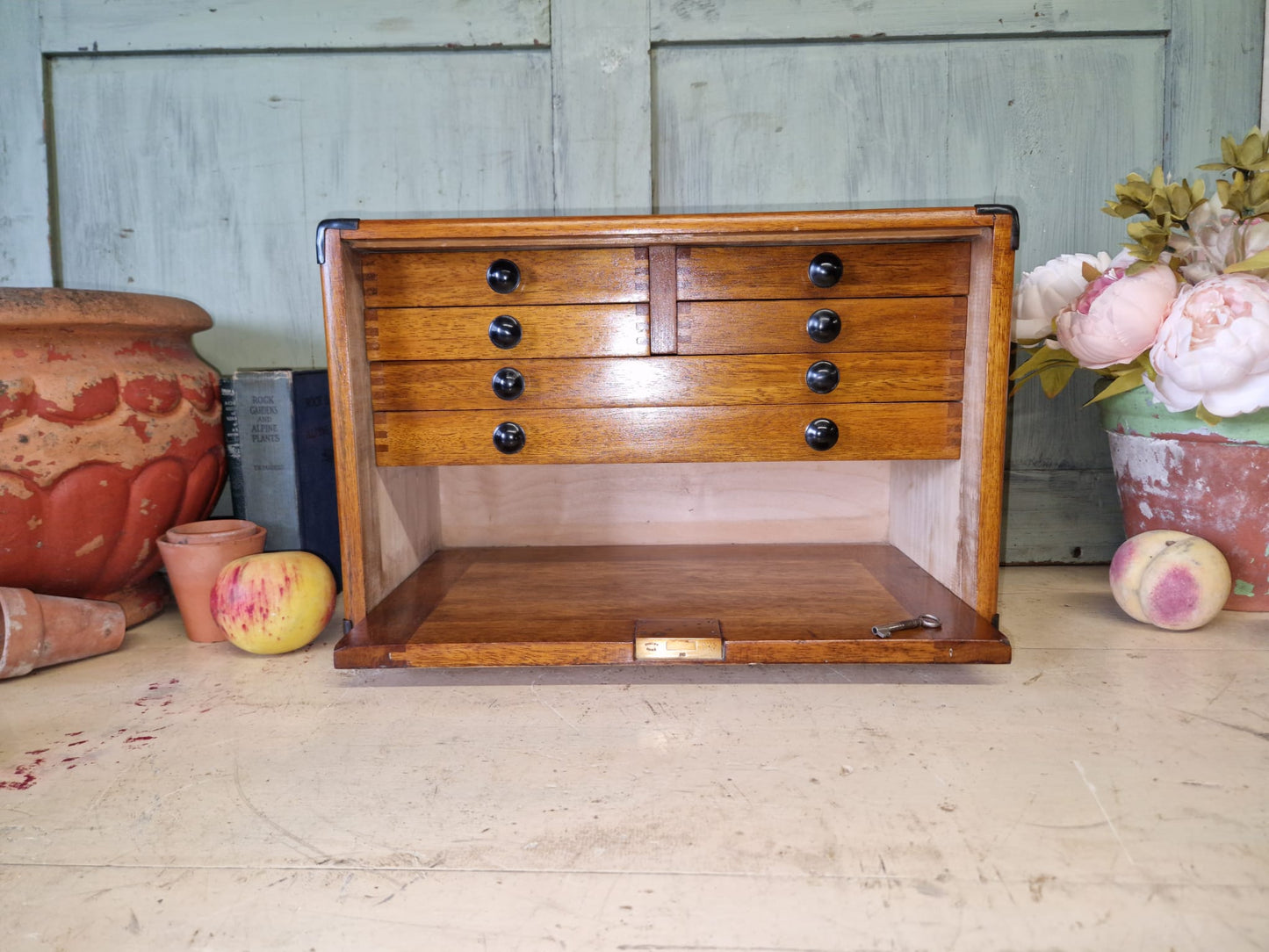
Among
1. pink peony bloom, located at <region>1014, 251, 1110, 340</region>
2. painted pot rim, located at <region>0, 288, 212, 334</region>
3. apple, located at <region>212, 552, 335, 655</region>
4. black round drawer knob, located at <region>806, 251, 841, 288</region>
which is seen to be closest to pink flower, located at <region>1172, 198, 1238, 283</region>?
pink peony bloom, located at <region>1014, 251, 1110, 340</region>

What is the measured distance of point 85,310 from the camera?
113 centimetres

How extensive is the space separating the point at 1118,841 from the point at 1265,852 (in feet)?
0.35

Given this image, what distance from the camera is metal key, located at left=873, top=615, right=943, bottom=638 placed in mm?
980

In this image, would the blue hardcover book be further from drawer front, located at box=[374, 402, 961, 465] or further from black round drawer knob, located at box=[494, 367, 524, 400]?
black round drawer knob, located at box=[494, 367, 524, 400]

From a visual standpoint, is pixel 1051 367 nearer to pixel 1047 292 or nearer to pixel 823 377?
pixel 1047 292

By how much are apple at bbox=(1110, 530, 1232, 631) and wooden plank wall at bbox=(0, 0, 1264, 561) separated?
1.96 feet

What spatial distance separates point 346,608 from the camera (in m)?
1.07

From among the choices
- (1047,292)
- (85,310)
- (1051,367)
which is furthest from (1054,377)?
(85,310)

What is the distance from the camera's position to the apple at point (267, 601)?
3.68 feet

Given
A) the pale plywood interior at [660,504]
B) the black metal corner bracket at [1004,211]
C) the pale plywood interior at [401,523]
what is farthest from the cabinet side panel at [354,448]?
the black metal corner bracket at [1004,211]

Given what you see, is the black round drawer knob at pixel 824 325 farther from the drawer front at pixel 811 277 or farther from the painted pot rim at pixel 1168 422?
the painted pot rim at pixel 1168 422

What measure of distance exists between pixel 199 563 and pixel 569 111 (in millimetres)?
966

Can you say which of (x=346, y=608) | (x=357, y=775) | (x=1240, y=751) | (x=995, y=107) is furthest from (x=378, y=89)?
(x=1240, y=751)

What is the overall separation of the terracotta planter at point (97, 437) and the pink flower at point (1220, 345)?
139cm
